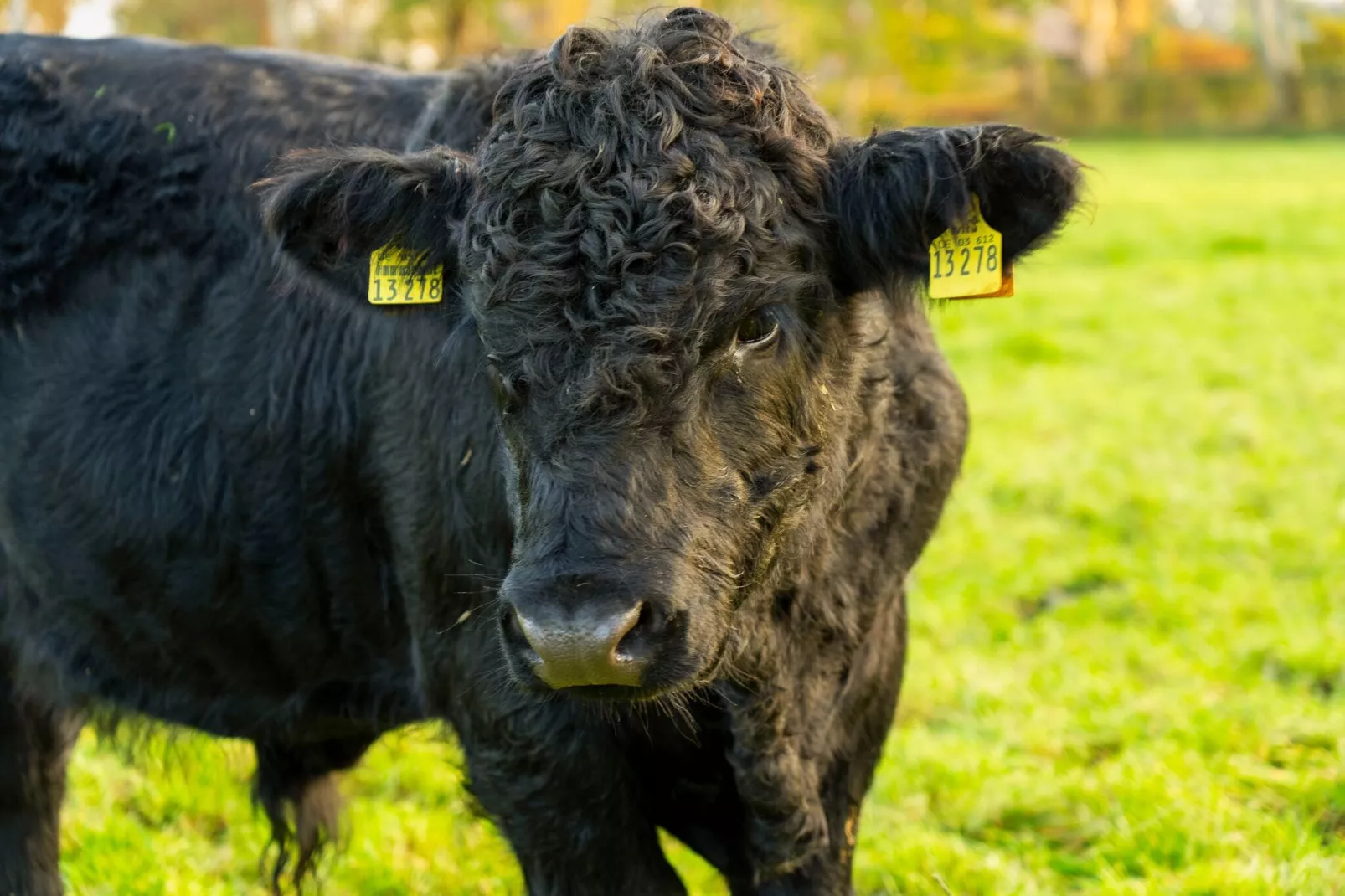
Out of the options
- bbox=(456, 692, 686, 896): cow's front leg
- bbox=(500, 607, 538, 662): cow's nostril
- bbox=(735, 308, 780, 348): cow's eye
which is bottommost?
bbox=(456, 692, 686, 896): cow's front leg

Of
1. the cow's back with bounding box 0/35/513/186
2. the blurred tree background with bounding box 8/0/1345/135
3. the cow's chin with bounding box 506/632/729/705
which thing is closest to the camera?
the cow's chin with bounding box 506/632/729/705

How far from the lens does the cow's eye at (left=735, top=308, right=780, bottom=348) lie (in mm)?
2893

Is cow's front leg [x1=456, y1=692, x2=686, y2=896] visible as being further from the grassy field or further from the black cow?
the grassy field

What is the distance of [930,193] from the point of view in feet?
9.66

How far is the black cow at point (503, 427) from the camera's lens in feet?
9.11

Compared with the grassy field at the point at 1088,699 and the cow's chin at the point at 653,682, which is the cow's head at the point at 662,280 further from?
the grassy field at the point at 1088,699

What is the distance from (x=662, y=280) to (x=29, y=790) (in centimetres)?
264

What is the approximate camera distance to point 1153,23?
7038 cm

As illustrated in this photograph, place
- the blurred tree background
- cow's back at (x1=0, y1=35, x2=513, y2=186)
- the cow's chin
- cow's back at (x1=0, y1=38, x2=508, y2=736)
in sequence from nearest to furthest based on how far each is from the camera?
the cow's chin → cow's back at (x1=0, y1=38, x2=508, y2=736) → cow's back at (x1=0, y1=35, x2=513, y2=186) → the blurred tree background

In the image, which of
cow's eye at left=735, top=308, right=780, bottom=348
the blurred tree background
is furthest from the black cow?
the blurred tree background

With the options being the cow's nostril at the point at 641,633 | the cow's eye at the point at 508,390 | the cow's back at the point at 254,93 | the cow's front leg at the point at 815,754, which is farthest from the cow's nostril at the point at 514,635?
the cow's back at the point at 254,93

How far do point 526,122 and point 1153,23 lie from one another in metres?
73.7

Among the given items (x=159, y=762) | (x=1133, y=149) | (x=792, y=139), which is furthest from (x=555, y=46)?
(x=1133, y=149)

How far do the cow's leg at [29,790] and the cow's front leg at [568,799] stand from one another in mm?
1638
